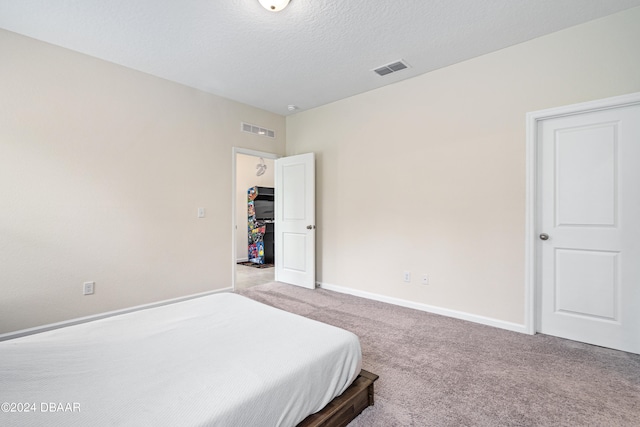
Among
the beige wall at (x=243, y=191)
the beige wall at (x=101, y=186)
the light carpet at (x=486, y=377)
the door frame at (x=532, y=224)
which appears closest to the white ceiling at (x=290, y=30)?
the beige wall at (x=101, y=186)

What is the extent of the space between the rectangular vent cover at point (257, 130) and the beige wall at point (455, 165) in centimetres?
99

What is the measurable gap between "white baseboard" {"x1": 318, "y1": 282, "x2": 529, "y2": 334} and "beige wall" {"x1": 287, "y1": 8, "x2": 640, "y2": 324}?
0.16ft

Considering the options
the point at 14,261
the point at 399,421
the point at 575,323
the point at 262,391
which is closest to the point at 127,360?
the point at 262,391

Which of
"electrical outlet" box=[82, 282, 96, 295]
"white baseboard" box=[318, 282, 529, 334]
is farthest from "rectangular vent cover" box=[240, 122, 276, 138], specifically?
"electrical outlet" box=[82, 282, 96, 295]

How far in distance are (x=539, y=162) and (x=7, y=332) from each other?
5.02m

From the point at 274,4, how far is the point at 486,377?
3.06m

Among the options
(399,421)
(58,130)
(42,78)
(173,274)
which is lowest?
(399,421)

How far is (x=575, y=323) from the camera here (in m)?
2.61

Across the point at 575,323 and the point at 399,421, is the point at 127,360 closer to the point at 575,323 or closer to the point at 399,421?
the point at 399,421

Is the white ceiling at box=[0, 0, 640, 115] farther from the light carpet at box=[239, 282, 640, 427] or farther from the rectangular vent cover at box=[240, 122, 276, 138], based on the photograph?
the light carpet at box=[239, 282, 640, 427]

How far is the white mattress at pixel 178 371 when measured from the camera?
3.23 feet

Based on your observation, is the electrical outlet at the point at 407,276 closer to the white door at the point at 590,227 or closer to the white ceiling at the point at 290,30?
the white door at the point at 590,227

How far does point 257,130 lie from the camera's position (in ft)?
14.9

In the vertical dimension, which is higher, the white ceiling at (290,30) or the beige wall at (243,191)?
the white ceiling at (290,30)
